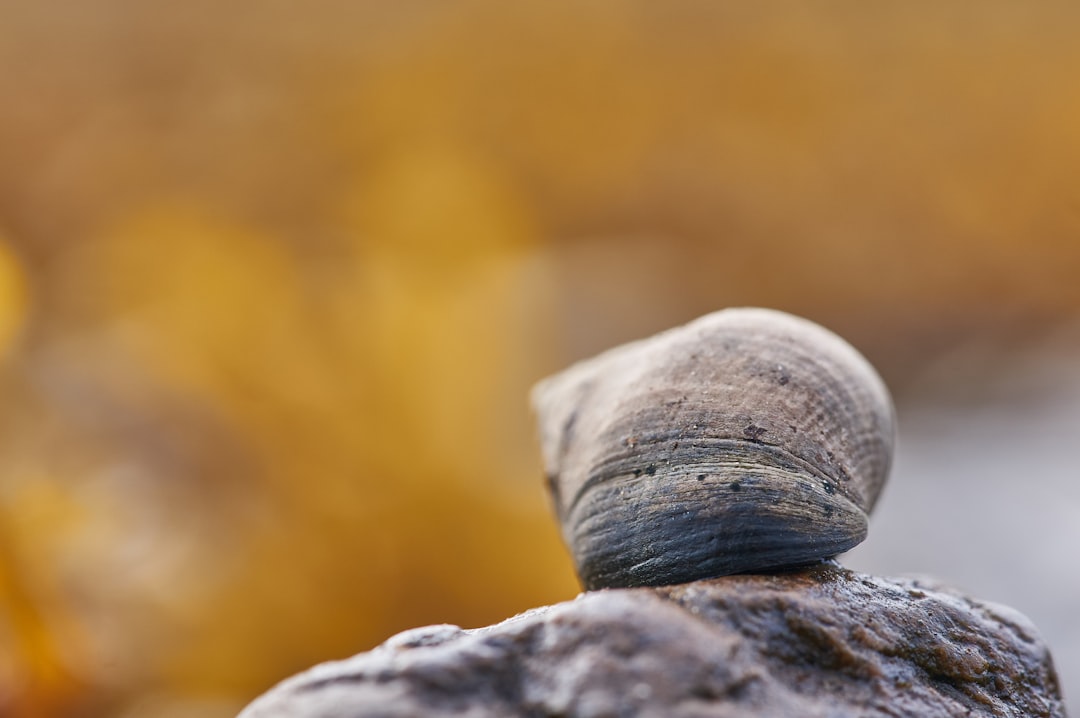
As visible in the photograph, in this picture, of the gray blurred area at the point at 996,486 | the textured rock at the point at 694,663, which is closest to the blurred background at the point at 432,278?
the gray blurred area at the point at 996,486

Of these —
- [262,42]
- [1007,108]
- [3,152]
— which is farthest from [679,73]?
[3,152]

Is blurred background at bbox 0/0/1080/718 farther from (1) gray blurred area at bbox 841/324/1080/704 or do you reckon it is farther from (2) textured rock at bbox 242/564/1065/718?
(2) textured rock at bbox 242/564/1065/718

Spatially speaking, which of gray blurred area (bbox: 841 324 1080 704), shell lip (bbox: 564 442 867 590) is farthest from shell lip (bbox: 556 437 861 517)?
gray blurred area (bbox: 841 324 1080 704)

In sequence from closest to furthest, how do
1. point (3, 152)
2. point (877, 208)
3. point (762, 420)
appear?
point (762, 420)
point (3, 152)
point (877, 208)

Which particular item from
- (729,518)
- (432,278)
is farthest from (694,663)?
(432,278)

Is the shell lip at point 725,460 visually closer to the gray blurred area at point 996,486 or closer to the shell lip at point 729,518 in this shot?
the shell lip at point 729,518

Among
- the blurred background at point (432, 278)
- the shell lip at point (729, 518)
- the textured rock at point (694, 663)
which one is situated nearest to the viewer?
the textured rock at point (694, 663)

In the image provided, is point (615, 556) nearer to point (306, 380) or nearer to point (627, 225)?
point (306, 380)
